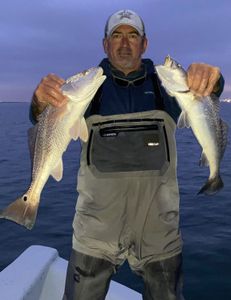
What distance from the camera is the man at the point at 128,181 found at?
4.61 meters

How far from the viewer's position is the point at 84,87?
4184mm

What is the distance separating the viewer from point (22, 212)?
171 inches

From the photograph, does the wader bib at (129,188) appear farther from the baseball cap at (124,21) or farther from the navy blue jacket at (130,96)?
the baseball cap at (124,21)

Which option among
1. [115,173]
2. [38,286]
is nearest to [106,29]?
[115,173]

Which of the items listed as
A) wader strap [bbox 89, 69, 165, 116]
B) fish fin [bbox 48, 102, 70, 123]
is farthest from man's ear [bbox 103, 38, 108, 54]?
fish fin [bbox 48, 102, 70, 123]

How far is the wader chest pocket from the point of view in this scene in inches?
181

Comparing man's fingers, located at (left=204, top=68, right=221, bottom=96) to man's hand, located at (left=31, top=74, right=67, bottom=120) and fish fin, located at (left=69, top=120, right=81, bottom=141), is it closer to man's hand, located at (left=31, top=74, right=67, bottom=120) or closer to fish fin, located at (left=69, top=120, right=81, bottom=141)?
fish fin, located at (left=69, top=120, right=81, bottom=141)

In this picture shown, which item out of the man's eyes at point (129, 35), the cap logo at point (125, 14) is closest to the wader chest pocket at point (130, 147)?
the man's eyes at point (129, 35)

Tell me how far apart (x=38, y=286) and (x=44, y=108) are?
119 inches

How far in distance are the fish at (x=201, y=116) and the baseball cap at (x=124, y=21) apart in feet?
2.10

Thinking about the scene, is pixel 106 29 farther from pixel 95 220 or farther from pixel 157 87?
pixel 95 220

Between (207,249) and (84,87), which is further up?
(84,87)

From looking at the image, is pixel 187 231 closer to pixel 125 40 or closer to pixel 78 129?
pixel 125 40

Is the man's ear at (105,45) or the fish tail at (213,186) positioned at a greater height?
the man's ear at (105,45)
